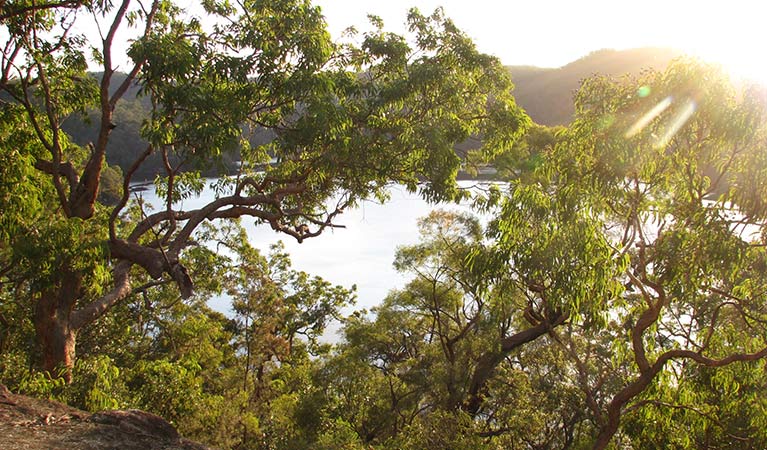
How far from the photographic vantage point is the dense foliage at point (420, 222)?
4.70 meters

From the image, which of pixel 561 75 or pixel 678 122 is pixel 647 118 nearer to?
pixel 678 122

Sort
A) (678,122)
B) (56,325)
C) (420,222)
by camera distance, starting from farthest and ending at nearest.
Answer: (420,222), (56,325), (678,122)

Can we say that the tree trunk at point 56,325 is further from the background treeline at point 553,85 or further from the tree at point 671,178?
the background treeline at point 553,85

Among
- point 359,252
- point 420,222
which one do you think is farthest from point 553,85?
point 420,222

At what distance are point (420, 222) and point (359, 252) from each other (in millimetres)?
22117

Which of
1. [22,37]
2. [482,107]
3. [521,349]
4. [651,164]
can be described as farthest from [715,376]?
[22,37]

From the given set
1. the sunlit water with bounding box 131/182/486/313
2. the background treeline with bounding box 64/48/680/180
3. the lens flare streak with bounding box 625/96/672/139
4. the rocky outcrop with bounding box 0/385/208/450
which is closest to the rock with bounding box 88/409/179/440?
the rocky outcrop with bounding box 0/385/208/450

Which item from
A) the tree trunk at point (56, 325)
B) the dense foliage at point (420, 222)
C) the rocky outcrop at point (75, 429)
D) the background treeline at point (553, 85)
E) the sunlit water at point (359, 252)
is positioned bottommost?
the rocky outcrop at point (75, 429)

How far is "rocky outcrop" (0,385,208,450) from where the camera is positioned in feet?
12.5

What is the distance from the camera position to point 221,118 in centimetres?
579

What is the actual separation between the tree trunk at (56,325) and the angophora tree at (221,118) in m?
0.01

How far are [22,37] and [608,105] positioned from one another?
20.4 ft

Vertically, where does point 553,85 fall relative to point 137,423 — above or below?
above

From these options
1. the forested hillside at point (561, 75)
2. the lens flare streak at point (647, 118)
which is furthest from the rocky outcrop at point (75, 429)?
the forested hillside at point (561, 75)
